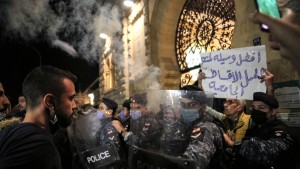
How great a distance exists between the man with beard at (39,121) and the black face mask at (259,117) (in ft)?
6.57

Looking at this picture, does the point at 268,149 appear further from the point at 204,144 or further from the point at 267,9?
the point at 267,9

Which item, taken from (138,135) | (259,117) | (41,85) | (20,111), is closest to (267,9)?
(138,135)

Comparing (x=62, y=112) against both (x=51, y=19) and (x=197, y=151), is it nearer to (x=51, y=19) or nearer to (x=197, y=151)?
(x=197, y=151)

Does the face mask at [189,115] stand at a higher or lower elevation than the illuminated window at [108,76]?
lower

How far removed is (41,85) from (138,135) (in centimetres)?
74

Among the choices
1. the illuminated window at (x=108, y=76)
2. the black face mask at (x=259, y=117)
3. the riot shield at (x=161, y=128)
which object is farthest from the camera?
the illuminated window at (x=108, y=76)

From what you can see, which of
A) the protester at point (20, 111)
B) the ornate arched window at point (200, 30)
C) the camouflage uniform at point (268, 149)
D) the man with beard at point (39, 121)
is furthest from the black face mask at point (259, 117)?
the ornate arched window at point (200, 30)

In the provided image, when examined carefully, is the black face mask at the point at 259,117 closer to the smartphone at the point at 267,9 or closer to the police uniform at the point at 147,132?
the police uniform at the point at 147,132

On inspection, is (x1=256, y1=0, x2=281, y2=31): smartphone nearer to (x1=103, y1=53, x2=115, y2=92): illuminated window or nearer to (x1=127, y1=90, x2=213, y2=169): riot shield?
(x1=127, y1=90, x2=213, y2=169): riot shield

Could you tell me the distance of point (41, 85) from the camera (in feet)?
6.74

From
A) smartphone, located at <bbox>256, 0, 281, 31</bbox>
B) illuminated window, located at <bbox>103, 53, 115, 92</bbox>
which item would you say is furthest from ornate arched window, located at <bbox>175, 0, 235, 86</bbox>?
illuminated window, located at <bbox>103, 53, 115, 92</bbox>

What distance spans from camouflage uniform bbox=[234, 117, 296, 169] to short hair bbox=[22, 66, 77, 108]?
1.88 meters

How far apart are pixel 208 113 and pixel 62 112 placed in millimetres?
1103

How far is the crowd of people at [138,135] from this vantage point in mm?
1638
